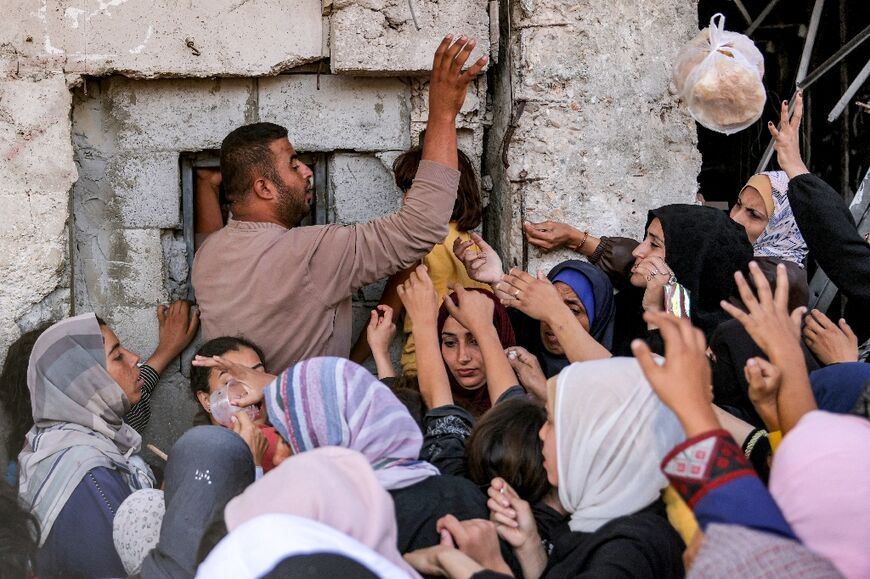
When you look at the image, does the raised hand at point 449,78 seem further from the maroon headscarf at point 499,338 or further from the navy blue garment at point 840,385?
the navy blue garment at point 840,385

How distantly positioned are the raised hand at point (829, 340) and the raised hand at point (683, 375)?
1.48 metres

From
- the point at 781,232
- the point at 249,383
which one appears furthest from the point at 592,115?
the point at 249,383

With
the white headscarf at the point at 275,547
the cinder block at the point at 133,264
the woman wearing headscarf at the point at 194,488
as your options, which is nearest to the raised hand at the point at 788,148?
the woman wearing headscarf at the point at 194,488

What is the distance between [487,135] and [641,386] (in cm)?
227

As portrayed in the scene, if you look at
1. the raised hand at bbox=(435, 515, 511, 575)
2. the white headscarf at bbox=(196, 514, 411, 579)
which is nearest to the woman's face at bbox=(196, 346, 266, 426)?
the raised hand at bbox=(435, 515, 511, 575)

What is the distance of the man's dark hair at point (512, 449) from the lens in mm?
2582

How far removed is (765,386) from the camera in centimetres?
239

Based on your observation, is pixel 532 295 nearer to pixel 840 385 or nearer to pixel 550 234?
pixel 550 234

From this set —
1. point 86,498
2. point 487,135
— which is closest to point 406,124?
point 487,135

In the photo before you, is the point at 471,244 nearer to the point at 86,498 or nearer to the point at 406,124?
the point at 406,124

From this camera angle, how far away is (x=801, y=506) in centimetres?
182

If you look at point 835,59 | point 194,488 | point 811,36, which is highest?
point 811,36

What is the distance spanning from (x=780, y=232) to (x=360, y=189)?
5.82ft

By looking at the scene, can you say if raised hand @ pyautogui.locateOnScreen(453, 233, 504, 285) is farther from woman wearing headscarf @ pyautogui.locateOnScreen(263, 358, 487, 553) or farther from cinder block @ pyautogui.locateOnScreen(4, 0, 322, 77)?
woman wearing headscarf @ pyautogui.locateOnScreen(263, 358, 487, 553)
